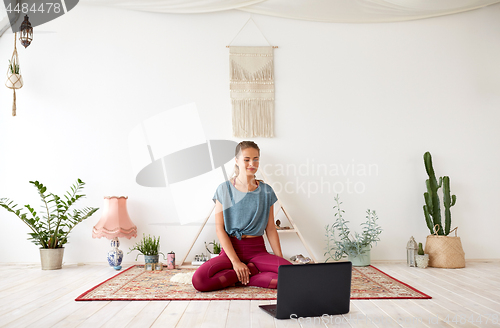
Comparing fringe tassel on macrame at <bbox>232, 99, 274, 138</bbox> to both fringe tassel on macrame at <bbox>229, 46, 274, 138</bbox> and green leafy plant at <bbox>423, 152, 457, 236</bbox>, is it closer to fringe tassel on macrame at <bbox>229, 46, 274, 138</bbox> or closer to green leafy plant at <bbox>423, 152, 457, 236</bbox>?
fringe tassel on macrame at <bbox>229, 46, 274, 138</bbox>

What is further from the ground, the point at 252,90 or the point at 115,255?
the point at 252,90

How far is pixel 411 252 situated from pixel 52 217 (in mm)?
3338

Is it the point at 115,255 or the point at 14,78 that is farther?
the point at 14,78

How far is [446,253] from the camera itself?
3.73m

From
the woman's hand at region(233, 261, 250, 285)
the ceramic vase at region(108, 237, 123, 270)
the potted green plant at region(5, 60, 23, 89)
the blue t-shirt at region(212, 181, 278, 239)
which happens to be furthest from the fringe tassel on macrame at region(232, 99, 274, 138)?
the potted green plant at region(5, 60, 23, 89)

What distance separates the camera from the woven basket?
3713 millimetres

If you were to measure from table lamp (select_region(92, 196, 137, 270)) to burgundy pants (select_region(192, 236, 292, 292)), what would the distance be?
1.32 metres

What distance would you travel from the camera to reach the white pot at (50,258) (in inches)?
144

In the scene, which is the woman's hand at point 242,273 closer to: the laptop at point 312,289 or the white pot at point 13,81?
the laptop at point 312,289

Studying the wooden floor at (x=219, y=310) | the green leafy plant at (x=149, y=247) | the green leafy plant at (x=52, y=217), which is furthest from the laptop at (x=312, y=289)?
the green leafy plant at (x=52, y=217)

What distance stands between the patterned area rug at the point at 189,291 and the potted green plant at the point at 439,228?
2.71 feet

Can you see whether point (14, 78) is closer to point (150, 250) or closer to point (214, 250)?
point (150, 250)

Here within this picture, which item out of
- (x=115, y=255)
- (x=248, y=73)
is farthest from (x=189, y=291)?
(x=248, y=73)

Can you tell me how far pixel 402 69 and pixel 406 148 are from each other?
2.69ft
